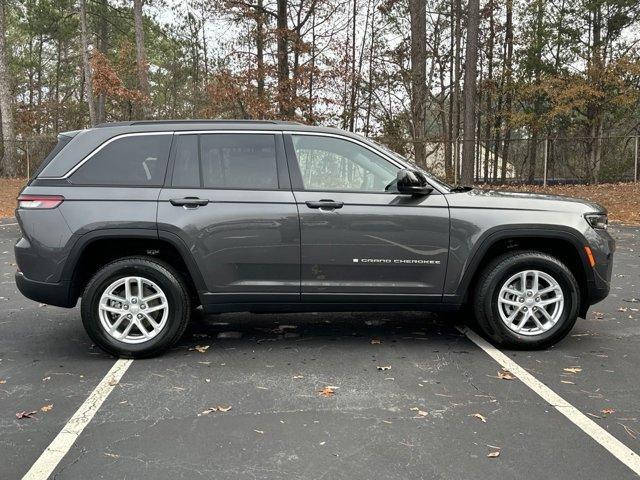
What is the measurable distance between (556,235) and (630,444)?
1902 millimetres

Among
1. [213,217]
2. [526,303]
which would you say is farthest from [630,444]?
[213,217]

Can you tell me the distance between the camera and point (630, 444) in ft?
10.3

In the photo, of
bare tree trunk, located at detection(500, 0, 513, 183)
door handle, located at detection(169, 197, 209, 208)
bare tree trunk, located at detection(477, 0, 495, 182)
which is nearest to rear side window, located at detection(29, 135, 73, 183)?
door handle, located at detection(169, 197, 209, 208)

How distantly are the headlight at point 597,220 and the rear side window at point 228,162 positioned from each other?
2591mm

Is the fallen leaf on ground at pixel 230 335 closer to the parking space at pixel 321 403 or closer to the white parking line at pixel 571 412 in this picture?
the parking space at pixel 321 403

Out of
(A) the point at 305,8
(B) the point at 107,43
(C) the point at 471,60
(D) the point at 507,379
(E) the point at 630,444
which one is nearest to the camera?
(E) the point at 630,444

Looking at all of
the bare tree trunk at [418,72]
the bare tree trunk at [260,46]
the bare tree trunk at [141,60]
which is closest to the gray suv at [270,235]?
the bare tree trunk at [418,72]

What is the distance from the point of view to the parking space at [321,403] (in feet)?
9.71

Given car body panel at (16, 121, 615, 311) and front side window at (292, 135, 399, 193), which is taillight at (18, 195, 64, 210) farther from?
front side window at (292, 135, 399, 193)

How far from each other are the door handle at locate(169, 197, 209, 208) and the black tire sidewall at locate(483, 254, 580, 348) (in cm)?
240

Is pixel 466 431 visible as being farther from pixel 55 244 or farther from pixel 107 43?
pixel 107 43

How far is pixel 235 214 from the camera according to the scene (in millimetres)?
4465

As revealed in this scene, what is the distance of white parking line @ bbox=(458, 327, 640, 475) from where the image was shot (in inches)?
119

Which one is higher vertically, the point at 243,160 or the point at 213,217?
the point at 243,160
